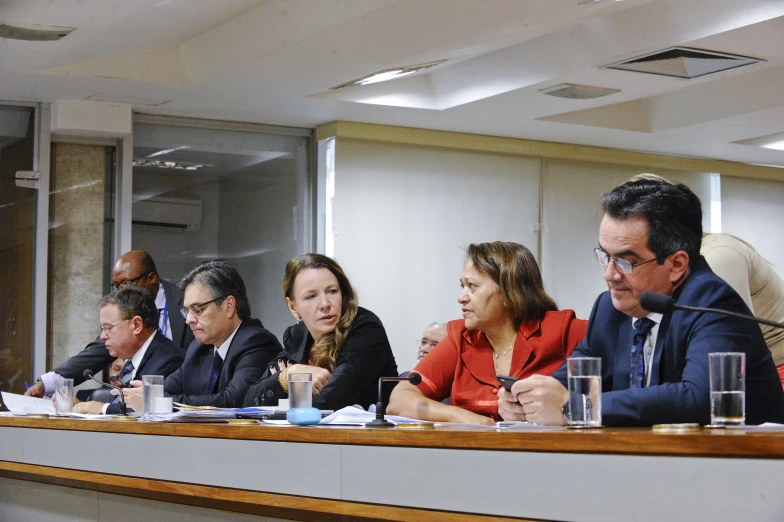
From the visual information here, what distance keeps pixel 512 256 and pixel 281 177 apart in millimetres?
4309

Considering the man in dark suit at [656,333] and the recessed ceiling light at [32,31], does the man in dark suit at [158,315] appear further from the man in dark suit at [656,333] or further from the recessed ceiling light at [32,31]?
the man in dark suit at [656,333]

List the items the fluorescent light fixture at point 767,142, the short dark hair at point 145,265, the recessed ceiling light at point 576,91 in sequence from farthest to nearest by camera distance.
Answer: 1. the fluorescent light fixture at point 767,142
2. the recessed ceiling light at point 576,91
3. the short dark hair at point 145,265

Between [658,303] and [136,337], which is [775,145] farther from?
[658,303]

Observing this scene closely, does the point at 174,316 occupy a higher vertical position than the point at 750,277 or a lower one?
lower

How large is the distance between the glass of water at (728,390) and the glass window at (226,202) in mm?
5404

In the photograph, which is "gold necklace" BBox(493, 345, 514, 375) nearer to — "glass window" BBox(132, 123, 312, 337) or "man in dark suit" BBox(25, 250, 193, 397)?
"man in dark suit" BBox(25, 250, 193, 397)

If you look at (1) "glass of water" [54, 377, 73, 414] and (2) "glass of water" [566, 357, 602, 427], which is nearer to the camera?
(2) "glass of water" [566, 357, 602, 427]

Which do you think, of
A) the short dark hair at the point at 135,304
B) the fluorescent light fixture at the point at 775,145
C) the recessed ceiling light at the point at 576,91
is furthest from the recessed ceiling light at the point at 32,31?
the fluorescent light fixture at the point at 775,145

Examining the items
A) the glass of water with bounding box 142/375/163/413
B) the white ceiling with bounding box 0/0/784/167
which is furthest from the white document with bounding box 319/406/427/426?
the white ceiling with bounding box 0/0/784/167

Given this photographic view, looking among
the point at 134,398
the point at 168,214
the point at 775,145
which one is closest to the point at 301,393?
the point at 134,398

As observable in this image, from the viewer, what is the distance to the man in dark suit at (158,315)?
520 cm

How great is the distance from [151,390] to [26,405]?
1.14 metres

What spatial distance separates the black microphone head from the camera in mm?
1800

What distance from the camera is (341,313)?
358 cm
